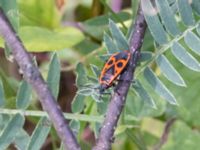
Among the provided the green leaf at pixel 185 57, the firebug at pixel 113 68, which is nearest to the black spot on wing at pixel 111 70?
the firebug at pixel 113 68

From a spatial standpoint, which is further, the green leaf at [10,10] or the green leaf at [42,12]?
the green leaf at [42,12]

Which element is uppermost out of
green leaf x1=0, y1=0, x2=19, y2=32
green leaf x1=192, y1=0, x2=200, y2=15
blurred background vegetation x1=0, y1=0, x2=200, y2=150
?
green leaf x1=0, y1=0, x2=19, y2=32

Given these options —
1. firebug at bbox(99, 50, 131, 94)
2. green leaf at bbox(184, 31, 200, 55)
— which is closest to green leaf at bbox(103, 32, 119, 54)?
firebug at bbox(99, 50, 131, 94)

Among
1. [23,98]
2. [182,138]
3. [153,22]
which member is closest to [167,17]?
[153,22]

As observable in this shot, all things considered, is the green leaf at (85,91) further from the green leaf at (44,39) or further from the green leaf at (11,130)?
the green leaf at (44,39)

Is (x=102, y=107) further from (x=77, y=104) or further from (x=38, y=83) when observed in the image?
(x=38, y=83)

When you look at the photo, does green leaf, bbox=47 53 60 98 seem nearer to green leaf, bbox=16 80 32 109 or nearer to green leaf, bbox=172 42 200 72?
green leaf, bbox=16 80 32 109
